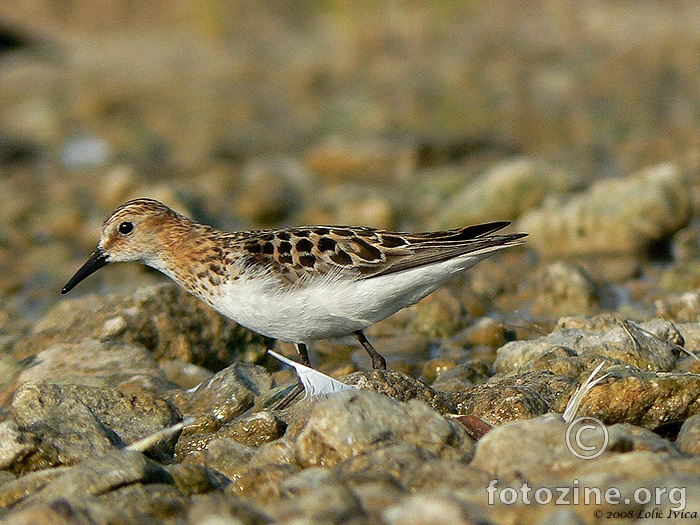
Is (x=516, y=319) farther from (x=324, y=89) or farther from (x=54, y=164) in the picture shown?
(x=324, y=89)

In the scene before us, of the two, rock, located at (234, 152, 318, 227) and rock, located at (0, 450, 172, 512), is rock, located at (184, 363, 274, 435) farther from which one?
rock, located at (234, 152, 318, 227)

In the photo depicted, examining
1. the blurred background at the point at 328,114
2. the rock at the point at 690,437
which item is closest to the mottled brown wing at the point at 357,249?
the rock at the point at 690,437

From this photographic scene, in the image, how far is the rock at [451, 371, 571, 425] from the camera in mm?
5301

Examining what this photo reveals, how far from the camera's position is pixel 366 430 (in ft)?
15.1

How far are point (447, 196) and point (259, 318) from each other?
6682 millimetres

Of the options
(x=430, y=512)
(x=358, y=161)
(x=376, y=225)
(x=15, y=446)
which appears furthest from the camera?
(x=358, y=161)

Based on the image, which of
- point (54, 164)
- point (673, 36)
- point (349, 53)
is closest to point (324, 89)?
point (349, 53)

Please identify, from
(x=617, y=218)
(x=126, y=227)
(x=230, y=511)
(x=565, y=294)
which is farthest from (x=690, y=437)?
(x=617, y=218)

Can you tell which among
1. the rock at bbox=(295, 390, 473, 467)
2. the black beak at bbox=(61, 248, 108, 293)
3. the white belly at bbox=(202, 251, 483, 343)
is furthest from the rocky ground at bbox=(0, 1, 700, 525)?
the white belly at bbox=(202, 251, 483, 343)

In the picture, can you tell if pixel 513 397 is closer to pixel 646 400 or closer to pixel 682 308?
pixel 646 400

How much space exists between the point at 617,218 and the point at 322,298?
4.74 meters

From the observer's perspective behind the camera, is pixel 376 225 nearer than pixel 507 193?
No

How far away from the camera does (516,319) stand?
812 centimetres

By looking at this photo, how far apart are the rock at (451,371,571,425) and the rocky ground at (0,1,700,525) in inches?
0.7
